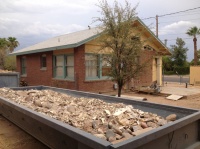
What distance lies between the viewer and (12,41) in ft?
170

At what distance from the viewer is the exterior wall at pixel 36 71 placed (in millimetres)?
16267

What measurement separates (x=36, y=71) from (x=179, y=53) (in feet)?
108

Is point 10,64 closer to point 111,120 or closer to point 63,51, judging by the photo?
point 63,51

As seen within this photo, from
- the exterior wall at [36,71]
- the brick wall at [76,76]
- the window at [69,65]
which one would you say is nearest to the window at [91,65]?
the brick wall at [76,76]

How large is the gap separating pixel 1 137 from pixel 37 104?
4.02 ft

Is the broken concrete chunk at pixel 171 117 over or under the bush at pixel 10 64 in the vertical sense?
under

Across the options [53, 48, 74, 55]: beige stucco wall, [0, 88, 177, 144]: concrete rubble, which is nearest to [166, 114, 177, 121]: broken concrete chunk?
[0, 88, 177, 144]: concrete rubble

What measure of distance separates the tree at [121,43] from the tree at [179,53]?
116 ft

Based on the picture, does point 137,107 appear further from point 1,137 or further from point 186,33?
point 186,33

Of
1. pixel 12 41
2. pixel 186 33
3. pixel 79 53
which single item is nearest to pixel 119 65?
pixel 79 53

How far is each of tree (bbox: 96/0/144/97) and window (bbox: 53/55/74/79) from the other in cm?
473

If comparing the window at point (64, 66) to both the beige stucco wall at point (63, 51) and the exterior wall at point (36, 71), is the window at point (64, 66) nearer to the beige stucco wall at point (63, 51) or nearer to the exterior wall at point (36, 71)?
the beige stucco wall at point (63, 51)

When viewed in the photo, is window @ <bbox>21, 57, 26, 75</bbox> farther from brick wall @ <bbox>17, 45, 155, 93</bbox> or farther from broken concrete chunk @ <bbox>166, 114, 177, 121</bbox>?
broken concrete chunk @ <bbox>166, 114, 177, 121</bbox>

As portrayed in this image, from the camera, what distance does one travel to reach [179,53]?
43250 mm
